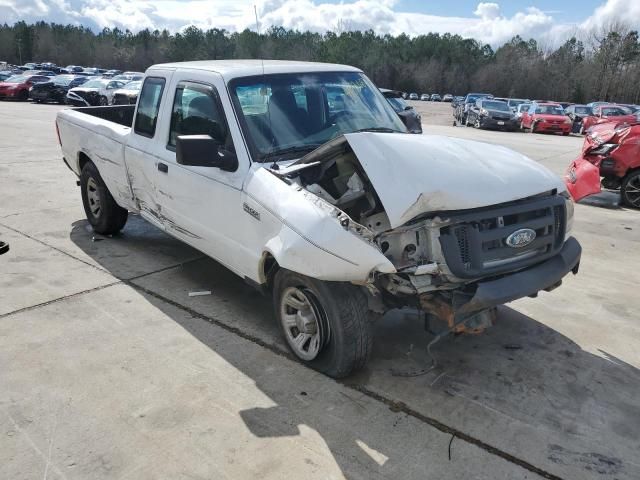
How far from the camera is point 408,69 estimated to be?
98500mm

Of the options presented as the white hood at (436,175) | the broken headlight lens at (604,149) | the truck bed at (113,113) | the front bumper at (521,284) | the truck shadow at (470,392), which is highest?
the truck bed at (113,113)

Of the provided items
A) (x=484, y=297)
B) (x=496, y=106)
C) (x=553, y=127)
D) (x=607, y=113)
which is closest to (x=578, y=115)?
(x=607, y=113)

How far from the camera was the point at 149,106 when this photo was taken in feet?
17.0

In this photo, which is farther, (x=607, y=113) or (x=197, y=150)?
(x=607, y=113)

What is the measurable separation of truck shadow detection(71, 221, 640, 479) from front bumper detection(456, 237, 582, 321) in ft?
2.02

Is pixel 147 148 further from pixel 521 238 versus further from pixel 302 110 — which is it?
pixel 521 238

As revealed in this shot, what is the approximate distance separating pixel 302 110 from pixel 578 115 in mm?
27356

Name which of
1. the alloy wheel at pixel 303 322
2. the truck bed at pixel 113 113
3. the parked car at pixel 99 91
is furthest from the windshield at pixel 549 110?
the alloy wheel at pixel 303 322

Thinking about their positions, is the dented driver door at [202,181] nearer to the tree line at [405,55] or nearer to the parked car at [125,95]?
the parked car at [125,95]

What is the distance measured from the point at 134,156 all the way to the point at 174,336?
196cm

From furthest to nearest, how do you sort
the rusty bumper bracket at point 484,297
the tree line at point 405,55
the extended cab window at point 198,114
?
the tree line at point 405,55, the extended cab window at point 198,114, the rusty bumper bracket at point 484,297

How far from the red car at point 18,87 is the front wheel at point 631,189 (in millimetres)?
31422

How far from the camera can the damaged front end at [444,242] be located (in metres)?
3.16

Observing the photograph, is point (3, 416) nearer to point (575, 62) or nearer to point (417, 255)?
point (417, 255)
